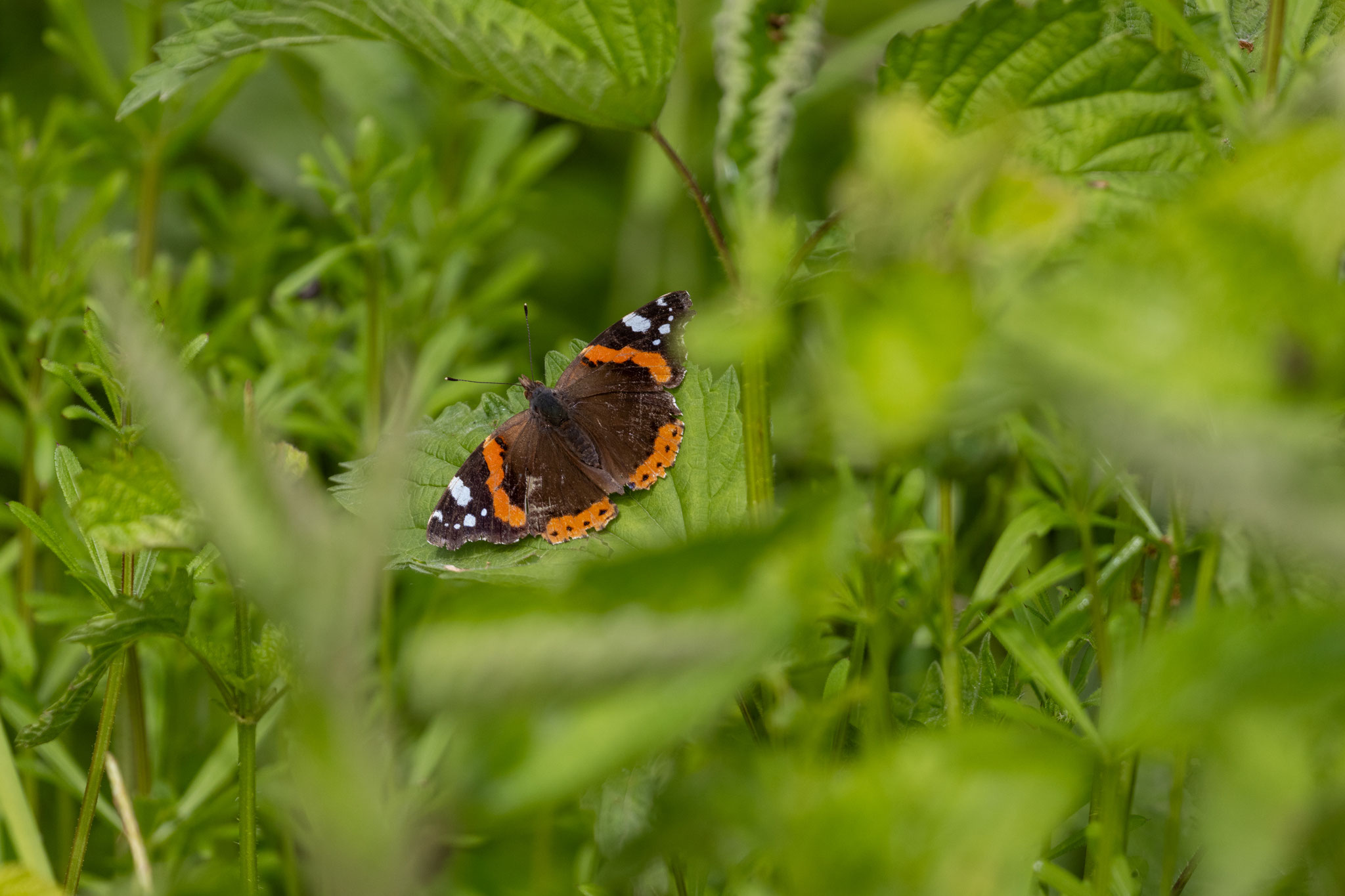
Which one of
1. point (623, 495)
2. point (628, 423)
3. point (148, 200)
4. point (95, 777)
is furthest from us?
point (148, 200)

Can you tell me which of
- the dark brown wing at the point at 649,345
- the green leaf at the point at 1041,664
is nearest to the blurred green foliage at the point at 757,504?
the green leaf at the point at 1041,664

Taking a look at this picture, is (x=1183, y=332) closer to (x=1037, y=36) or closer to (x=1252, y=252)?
(x=1252, y=252)

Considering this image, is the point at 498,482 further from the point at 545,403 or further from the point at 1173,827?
the point at 1173,827

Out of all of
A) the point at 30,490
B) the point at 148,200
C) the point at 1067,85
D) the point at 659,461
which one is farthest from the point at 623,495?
the point at 148,200

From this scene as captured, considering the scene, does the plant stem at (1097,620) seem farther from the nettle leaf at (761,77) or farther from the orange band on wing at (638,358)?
the orange band on wing at (638,358)

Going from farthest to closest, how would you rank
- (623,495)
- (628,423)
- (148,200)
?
(148,200) < (628,423) < (623,495)

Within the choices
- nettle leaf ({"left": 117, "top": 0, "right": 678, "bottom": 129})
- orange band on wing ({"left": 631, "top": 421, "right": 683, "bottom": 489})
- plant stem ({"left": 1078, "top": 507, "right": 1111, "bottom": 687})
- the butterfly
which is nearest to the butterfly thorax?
the butterfly
